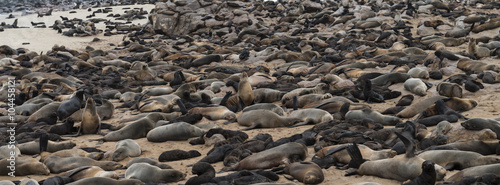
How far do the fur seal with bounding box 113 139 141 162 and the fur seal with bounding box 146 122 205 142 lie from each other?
0.50 m

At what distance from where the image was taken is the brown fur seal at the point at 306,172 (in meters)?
4.57

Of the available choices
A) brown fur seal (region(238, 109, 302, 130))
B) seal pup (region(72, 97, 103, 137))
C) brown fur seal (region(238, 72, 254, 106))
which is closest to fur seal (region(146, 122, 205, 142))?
brown fur seal (region(238, 109, 302, 130))

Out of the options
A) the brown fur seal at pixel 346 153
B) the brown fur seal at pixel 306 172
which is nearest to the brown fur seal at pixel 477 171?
the brown fur seal at pixel 346 153

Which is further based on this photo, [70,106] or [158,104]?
[158,104]

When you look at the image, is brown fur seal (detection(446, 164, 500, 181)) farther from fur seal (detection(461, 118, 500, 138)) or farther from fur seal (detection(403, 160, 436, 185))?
fur seal (detection(461, 118, 500, 138))

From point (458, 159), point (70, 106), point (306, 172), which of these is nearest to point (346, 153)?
point (306, 172)

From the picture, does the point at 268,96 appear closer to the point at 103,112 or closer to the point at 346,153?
the point at 103,112

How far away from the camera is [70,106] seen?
8641mm

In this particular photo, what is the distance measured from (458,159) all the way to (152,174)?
9.87 feet

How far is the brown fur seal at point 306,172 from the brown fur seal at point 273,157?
0.75 ft

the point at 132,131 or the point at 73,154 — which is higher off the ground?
the point at 73,154

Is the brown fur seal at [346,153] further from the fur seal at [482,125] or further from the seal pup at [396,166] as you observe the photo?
the fur seal at [482,125]

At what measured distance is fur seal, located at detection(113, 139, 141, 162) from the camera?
599 centimetres

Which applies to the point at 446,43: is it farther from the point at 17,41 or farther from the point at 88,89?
the point at 17,41
